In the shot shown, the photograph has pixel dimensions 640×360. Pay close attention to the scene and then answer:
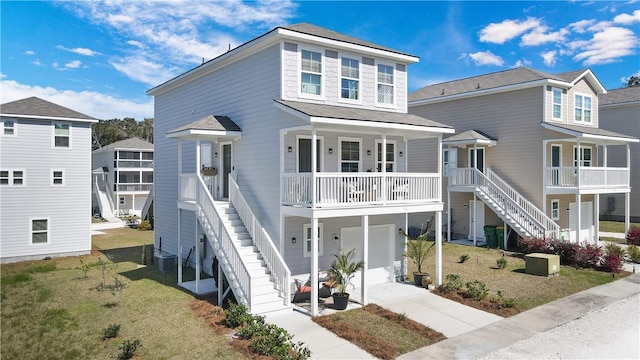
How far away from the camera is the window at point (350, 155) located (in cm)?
1483

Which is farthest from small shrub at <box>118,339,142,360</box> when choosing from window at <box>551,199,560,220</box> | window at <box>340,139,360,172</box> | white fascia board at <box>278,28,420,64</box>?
window at <box>551,199,560,220</box>

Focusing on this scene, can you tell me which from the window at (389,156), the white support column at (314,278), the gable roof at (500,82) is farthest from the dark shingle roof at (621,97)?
the white support column at (314,278)

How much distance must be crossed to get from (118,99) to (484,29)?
3225 centimetres

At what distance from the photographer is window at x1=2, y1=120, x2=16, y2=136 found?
65.2 ft

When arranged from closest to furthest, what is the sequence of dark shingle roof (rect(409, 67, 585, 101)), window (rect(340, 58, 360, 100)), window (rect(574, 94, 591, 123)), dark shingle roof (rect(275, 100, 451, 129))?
dark shingle roof (rect(275, 100, 451, 129))
window (rect(340, 58, 360, 100))
dark shingle roof (rect(409, 67, 585, 101))
window (rect(574, 94, 591, 123))

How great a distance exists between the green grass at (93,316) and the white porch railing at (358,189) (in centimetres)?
438

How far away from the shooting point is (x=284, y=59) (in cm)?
1327

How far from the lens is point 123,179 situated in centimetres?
4134

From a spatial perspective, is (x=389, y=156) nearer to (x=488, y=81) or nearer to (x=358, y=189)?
(x=358, y=189)

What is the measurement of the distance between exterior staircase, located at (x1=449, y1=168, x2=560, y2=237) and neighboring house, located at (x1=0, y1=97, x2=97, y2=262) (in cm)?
1979

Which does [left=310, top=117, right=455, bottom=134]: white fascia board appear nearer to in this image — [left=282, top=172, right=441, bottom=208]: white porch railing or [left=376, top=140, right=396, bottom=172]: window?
[left=282, top=172, right=441, bottom=208]: white porch railing

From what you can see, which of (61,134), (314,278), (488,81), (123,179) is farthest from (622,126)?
(123,179)

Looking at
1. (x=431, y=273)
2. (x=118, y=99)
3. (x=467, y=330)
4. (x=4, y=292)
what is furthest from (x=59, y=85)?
(x=467, y=330)

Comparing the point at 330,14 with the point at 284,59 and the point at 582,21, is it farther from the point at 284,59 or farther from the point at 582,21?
the point at 582,21
